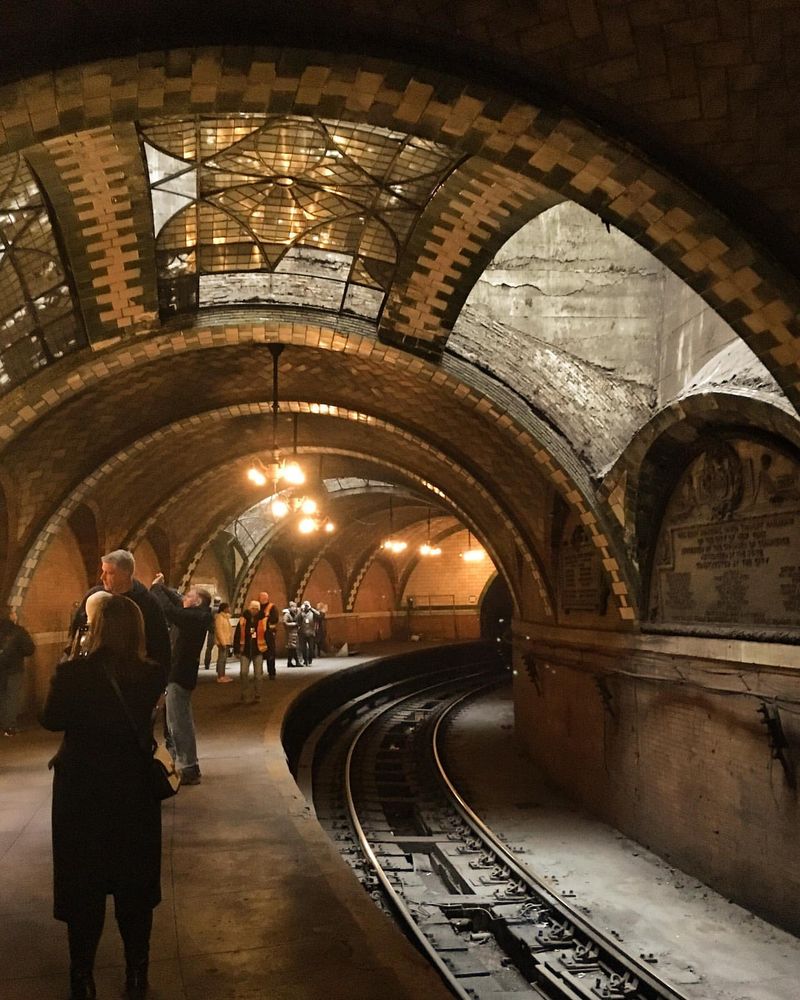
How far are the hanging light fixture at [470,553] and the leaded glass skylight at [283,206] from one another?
754 inches

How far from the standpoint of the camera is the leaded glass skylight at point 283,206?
623cm

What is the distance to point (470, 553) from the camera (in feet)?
87.9

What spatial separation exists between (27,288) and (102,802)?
5117 mm

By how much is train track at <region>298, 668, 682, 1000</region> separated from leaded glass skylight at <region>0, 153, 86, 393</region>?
5478mm

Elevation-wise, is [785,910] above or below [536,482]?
below

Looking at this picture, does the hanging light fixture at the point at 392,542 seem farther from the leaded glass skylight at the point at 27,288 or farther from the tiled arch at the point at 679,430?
the leaded glass skylight at the point at 27,288

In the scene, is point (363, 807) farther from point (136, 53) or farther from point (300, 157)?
point (136, 53)

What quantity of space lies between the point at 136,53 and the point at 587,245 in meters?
6.19

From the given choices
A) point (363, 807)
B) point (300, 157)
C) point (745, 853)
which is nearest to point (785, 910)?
point (745, 853)

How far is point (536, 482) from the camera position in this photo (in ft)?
35.7

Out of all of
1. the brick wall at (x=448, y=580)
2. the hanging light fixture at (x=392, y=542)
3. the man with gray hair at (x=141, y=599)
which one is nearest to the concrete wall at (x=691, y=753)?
the man with gray hair at (x=141, y=599)

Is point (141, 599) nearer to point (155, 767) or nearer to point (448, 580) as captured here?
point (155, 767)

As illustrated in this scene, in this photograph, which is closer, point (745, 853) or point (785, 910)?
point (785, 910)

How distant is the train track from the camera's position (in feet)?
18.8
